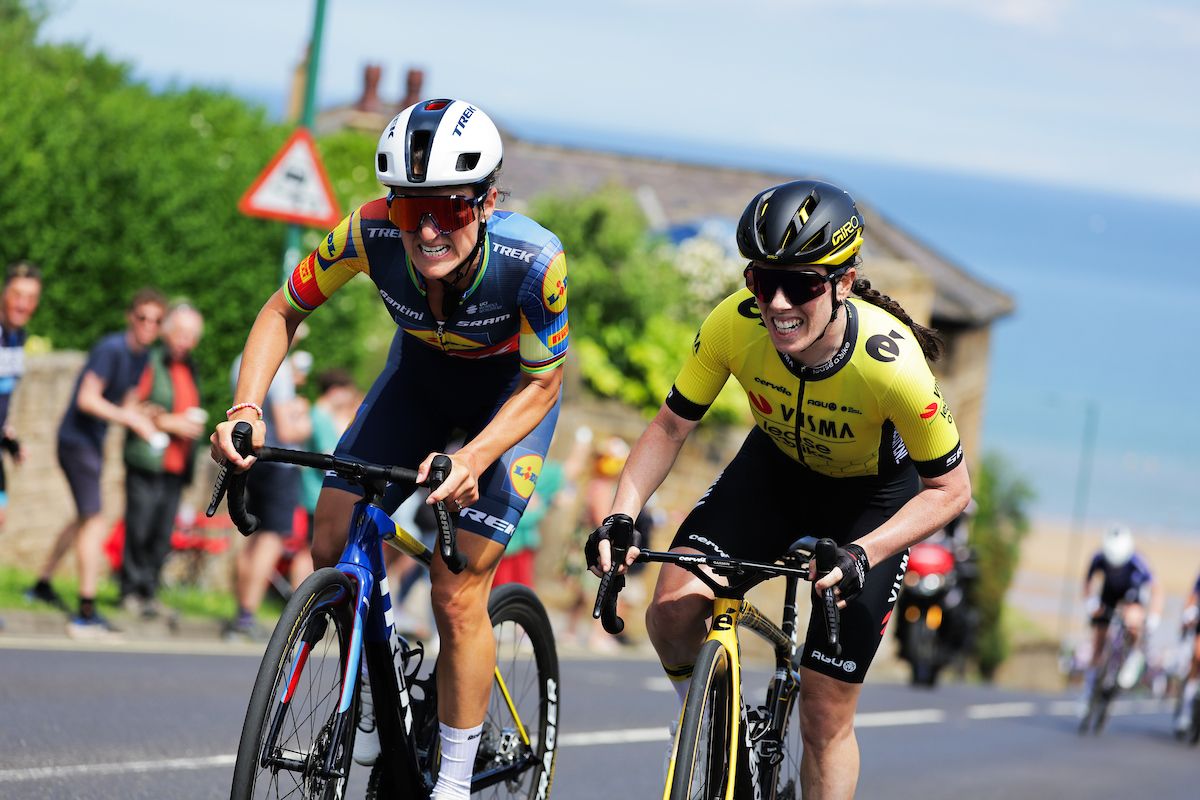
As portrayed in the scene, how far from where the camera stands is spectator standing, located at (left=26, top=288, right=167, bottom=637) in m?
10.5

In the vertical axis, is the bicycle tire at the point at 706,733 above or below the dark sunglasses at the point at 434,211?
below

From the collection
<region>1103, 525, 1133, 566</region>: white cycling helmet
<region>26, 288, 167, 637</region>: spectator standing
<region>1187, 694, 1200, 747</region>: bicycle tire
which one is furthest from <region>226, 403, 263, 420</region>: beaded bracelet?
<region>1103, 525, 1133, 566</region>: white cycling helmet

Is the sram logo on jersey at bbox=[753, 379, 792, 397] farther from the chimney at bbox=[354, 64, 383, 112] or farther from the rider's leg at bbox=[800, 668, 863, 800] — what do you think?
the chimney at bbox=[354, 64, 383, 112]

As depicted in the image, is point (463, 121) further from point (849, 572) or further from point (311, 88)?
point (311, 88)

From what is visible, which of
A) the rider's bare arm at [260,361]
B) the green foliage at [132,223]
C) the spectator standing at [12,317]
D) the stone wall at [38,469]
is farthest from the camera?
the green foliage at [132,223]

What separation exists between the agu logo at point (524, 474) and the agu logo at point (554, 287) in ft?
Answer: 1.75

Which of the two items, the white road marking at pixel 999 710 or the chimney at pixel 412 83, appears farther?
the chimney at pixel 412 83

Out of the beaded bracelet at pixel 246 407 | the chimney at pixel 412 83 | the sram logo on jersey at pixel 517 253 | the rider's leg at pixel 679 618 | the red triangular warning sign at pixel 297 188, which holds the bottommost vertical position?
the rider's leg at pixel 679 618

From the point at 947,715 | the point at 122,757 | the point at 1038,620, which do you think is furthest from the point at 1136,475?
the point at 122,757

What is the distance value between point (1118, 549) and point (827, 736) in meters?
13.5

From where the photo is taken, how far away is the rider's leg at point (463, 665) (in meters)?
5.31

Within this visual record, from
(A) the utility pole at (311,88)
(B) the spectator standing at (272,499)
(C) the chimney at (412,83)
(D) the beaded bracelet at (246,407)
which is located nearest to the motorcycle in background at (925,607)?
(A) the utility pole at (311,88)

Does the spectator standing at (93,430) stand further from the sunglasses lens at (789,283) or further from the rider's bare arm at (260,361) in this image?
the sunglasses lens at (789,283)

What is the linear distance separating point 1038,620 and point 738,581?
5939cm
